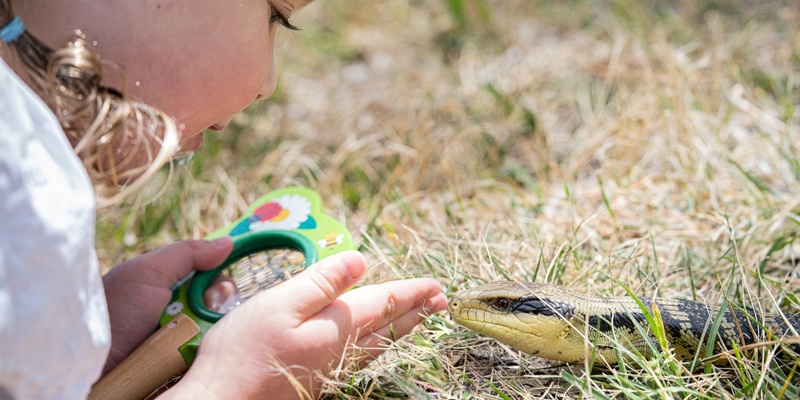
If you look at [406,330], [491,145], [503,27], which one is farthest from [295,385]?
[503,27]

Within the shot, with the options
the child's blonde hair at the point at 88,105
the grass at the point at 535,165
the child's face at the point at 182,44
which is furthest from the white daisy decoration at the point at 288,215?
the child's blonde hair at the point at 88,105

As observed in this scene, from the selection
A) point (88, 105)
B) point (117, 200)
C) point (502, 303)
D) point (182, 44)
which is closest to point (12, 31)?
point (88, 105)

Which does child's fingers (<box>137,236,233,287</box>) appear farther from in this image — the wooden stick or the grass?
the grass

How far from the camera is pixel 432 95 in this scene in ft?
14.5

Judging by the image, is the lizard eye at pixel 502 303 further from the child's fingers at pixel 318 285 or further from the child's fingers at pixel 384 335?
the child's fingers at pixel 318 285

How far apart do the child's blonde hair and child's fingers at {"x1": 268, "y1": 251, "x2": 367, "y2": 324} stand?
439 mm

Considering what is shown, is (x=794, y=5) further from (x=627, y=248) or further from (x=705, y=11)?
(x=627, y=248)

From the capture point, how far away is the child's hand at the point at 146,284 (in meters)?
2.34

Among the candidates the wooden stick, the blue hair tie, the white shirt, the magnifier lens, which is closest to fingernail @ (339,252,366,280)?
the magnifier lens

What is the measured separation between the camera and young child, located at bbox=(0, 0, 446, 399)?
4.93 feet

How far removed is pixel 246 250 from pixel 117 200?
34.3 inches

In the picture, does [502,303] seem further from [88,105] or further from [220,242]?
[88,105]

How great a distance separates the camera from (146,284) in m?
2.41

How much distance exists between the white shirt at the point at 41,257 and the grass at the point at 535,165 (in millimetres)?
637
